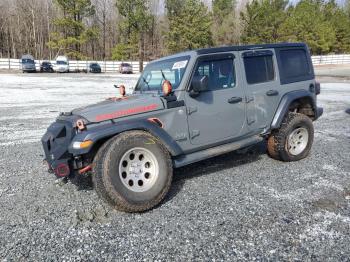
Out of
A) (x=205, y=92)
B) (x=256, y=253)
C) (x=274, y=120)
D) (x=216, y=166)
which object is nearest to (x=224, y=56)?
(x=205, y=92)

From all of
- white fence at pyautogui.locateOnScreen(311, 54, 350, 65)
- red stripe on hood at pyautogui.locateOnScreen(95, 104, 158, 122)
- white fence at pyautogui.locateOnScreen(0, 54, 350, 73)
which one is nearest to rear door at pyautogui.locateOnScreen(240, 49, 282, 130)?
red stripe on hood at pyautogui.locateOnScreen(95, 104, 158, 122)

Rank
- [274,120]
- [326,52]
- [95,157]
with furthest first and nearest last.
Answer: [326,52] < [274,120] < [95,157]

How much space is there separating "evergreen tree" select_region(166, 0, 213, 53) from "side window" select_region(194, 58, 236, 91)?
48652mm

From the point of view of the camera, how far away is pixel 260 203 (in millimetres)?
3842

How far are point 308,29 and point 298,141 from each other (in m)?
58.2

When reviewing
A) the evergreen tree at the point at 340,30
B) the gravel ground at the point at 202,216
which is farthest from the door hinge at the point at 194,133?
the evergreen tree at the point at 340,30

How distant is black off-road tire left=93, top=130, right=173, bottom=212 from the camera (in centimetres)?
341

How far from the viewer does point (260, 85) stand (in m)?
4.89

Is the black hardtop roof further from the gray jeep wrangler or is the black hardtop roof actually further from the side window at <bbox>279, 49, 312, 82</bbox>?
the side window at <bbox>279, 49, 312, 82</bbox>

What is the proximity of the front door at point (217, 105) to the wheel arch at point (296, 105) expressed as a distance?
76cm

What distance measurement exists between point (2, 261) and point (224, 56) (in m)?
3.71

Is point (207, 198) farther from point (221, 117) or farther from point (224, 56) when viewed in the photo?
point (224, 56)

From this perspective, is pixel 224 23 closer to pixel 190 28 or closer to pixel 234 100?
pixel 190 28

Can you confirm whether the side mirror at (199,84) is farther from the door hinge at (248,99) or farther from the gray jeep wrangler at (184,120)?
the door hinge at (248,99)
